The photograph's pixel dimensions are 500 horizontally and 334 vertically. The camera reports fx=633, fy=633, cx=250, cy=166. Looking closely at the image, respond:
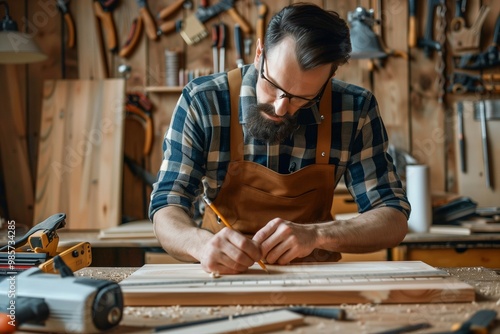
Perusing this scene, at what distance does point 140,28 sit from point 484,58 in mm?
1902

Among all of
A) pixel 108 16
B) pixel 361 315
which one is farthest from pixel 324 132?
pixel 108 16

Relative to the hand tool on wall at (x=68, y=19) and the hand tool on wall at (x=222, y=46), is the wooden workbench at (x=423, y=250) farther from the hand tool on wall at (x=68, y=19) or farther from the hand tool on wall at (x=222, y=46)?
the hand tool on wall at (x=68, y=19)

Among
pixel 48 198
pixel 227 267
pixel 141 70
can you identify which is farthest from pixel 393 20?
pixel 227 267

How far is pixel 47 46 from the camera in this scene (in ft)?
11.7

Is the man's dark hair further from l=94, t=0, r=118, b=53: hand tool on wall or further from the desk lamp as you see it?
l=94, t=0, r=118, b=53: hand tool on wall

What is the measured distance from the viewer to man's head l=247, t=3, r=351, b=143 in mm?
1800

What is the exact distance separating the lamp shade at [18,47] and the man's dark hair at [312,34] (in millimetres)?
1618

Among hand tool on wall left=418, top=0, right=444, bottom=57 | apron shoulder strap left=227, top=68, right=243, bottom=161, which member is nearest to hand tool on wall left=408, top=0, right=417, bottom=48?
hand tool on wall left=418, top=0, right=444, bottom=57

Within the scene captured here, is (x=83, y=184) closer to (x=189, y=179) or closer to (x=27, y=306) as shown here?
(x=189, y=179)

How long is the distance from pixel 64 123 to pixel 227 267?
2.14m

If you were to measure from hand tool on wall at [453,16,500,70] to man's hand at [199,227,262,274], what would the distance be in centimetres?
236

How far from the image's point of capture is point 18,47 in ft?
9.89

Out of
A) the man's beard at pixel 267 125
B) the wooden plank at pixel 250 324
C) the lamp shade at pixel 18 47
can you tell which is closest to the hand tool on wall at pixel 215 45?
the lamp shade at pixel 18 47

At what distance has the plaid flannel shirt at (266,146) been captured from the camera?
2.02 meters
